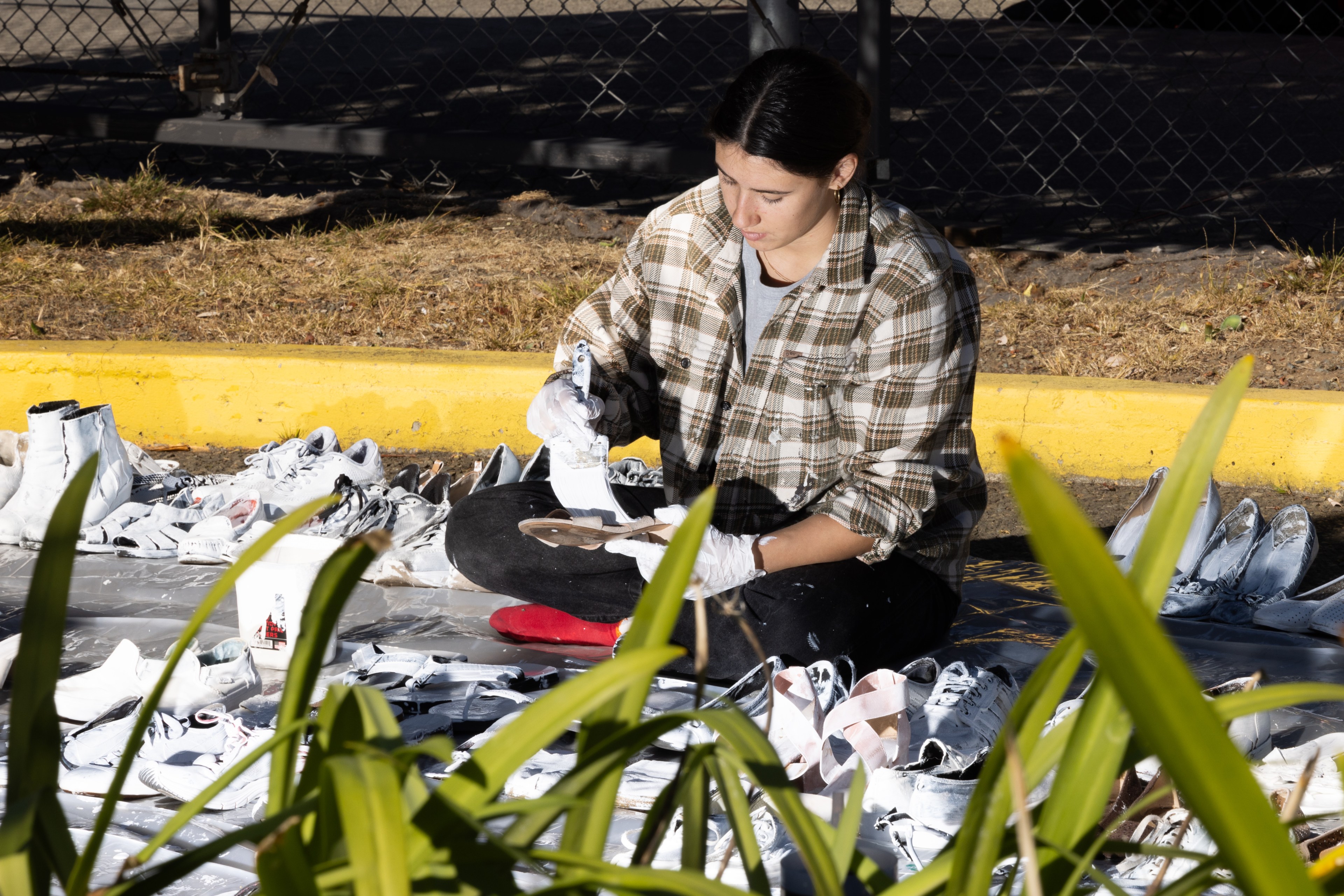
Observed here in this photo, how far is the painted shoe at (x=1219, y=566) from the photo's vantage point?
2.48m

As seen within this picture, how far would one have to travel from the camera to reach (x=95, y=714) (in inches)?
76.5

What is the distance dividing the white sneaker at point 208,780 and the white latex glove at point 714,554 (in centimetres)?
71

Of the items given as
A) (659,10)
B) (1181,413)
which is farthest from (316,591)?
(659,10)

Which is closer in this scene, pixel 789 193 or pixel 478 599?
pixel 789 193

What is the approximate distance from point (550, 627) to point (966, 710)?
885 millimetres

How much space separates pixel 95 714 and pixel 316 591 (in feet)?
4.61

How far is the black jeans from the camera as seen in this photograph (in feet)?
7.12

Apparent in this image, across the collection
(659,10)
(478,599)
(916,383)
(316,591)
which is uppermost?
(659,10)

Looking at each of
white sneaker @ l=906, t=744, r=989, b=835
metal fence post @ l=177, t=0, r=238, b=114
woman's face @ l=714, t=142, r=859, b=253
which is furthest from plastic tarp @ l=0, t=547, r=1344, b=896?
metal fence post @ l=177, t=0, r=238, b=114

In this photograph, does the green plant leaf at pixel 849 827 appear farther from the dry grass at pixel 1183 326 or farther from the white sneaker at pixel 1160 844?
the dry grass at pixel 1183 326

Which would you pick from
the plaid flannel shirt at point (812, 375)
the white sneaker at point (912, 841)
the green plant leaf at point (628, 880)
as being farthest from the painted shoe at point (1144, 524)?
the green plant leaf at point (628, 880)

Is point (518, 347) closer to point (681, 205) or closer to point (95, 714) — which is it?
point (681, 205)

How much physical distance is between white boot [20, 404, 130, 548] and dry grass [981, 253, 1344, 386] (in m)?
2.58

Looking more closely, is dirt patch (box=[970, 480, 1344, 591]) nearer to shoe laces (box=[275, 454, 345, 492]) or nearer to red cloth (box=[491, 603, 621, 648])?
red cloth (box=[491, 603, 621, 648])
